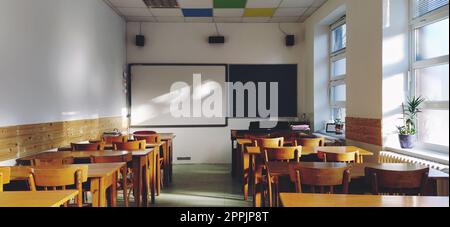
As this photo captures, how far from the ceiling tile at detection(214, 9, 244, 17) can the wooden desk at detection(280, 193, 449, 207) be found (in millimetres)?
6004

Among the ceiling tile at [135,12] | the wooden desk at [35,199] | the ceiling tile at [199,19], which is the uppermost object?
the ceiling tile at [135,12]

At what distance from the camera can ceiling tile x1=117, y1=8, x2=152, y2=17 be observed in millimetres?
7496

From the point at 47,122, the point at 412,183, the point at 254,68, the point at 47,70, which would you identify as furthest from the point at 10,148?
the point at 254,68

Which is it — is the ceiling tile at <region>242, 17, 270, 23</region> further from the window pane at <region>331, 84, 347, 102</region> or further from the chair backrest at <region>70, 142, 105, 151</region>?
the chair backrest at <region>70, 142, 105, 151</region>

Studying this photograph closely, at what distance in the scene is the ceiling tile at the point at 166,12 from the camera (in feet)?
24.8

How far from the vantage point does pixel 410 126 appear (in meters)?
4.60

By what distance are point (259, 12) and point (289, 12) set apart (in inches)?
24.2

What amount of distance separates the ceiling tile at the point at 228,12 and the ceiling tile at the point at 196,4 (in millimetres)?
405

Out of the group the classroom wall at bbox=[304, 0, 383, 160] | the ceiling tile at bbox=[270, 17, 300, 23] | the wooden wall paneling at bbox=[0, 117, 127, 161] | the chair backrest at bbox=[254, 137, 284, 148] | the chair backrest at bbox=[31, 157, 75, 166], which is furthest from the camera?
the ceiling tile at bbox=[270, 17, 300, 23]

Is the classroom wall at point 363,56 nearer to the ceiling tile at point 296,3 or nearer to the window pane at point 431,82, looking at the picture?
the ceiling tile at point 296,3

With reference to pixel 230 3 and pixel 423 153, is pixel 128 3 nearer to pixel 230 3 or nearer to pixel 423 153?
pixel 230 3

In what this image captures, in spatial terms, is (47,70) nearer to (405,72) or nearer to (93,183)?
(93,183)

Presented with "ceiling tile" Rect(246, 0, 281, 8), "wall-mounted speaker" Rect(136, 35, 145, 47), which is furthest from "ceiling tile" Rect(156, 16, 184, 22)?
"ceiling tile" Rect(246, 0, 281, 8)

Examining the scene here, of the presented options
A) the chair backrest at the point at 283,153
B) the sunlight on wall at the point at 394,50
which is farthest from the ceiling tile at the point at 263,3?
the chair backrest at the point at 283,153
